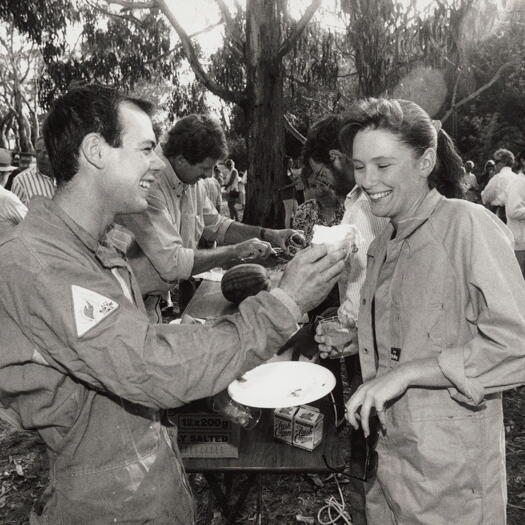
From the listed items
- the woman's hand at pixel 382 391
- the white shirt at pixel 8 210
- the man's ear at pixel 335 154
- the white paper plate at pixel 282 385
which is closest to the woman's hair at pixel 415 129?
the woman's hand at pixel 382 391

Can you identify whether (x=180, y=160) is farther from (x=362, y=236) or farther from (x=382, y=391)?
(x=382, y=391)

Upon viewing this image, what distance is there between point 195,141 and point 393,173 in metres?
2.37

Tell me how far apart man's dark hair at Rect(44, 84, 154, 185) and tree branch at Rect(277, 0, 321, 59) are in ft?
30.5

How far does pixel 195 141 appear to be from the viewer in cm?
398

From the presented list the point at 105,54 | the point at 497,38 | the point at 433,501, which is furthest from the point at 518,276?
the point at 497,38

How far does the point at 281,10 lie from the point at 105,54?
6662 millimetres

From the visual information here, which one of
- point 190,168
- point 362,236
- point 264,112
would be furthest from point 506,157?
point 362,236

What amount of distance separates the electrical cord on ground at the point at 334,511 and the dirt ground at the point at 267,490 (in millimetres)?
46

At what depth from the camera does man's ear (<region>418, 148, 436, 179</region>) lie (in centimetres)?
192

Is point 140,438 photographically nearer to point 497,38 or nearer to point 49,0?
point 49,0

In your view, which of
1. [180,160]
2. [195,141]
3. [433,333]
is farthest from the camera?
[180,160]

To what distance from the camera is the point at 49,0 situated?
13023 millimetres

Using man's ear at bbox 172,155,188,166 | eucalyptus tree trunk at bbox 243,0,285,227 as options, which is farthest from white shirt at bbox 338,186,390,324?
eucalyptus tree trunk at bbox 243,0,285,227

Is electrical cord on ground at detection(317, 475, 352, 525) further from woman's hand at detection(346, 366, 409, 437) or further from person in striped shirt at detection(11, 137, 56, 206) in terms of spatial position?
person in striped shirt at detection(11, 137, 56, 206)
